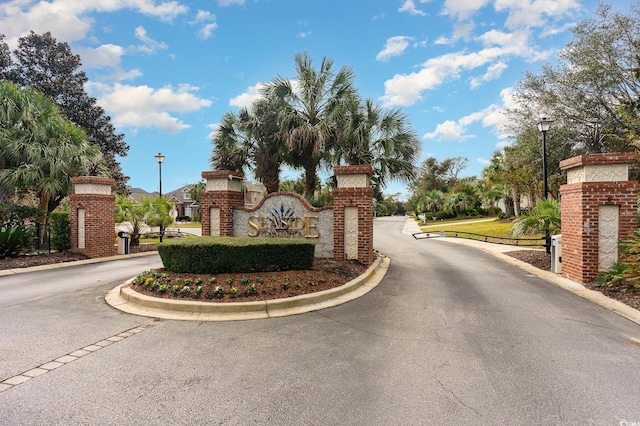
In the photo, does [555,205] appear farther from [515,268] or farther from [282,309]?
[282,309]

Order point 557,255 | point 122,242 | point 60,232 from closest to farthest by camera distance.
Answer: point 557,255 → point 60,232 → point 122,242

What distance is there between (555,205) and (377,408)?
1328 centimetres

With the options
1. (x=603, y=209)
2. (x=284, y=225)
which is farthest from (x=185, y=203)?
(x=603, y=209)

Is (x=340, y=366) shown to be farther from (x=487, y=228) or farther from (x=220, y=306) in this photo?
(x=487, y=228)

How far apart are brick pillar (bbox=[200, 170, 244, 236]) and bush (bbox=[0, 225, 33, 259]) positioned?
6669 millimetres

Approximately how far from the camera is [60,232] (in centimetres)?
1310

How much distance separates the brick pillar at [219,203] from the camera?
10.8 m

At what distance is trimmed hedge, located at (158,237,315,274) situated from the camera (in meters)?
7.10

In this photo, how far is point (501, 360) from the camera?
13.2 ft

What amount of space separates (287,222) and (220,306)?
4669 millimetres

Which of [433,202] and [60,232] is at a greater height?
[433,202]

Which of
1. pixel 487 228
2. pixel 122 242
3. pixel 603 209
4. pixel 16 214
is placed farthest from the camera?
pixel 487 228

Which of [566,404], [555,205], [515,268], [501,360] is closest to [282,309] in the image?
[501,360]

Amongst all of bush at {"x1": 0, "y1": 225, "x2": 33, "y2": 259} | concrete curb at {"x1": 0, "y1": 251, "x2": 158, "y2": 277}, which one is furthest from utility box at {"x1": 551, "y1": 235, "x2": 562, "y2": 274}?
bush at {"x1": 0, "y1": 225, "x2": 33, "y2": 259}
